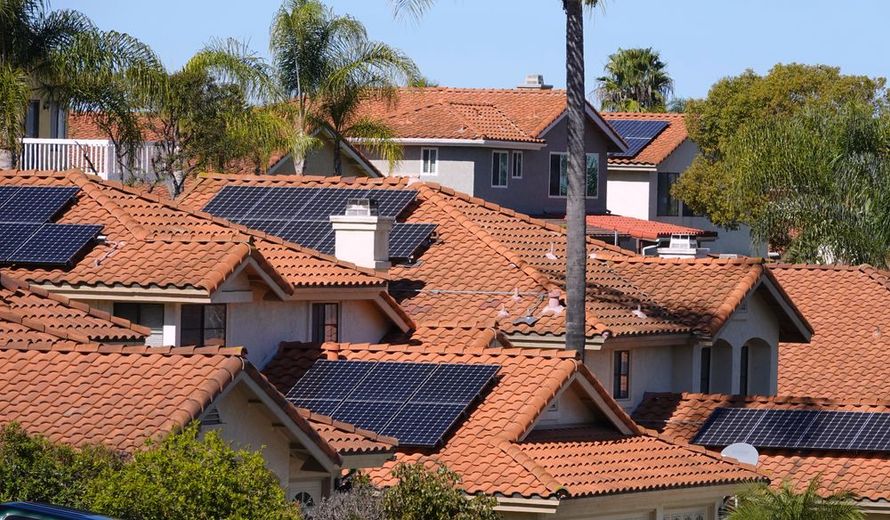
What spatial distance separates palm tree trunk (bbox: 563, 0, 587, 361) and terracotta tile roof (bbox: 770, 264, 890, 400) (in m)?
10.3

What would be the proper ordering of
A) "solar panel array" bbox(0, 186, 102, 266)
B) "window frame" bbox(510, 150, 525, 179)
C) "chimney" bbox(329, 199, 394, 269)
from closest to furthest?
1. "solar panel array" bbox(0, 186, 102, 266)
2. "chimney" bbox(329, 199, 394, 269)
3. "window frame" bbox(510, 150, 525, 179)

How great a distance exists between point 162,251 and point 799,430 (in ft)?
36.7

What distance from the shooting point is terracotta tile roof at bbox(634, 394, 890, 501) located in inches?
1206

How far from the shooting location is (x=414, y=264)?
34281mm

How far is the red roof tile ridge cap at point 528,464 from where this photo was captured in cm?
2516

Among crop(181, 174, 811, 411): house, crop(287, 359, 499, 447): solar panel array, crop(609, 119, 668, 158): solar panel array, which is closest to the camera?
crop(287, 359, 499, 447): solar panel array

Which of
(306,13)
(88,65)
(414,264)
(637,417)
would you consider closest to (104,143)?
(88,65)

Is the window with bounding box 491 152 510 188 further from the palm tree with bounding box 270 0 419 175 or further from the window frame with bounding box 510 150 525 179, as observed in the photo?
the palm tree with bounding box 270 0 419 175

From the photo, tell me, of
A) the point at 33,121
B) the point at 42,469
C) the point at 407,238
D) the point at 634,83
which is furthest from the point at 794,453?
the point at 634,83

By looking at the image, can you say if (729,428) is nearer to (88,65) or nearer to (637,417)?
(637,417)

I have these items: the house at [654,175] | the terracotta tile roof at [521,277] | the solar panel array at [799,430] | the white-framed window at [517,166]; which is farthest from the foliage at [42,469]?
the house at [654,175]

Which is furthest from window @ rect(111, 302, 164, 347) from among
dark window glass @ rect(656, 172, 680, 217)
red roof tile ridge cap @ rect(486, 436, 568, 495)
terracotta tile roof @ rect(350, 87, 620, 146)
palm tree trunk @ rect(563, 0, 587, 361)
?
dark window glass @ rect(656, 172, 680, 217)

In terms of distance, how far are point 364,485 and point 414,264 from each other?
11.5m

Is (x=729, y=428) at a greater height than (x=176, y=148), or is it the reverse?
(x=176, y=148)
